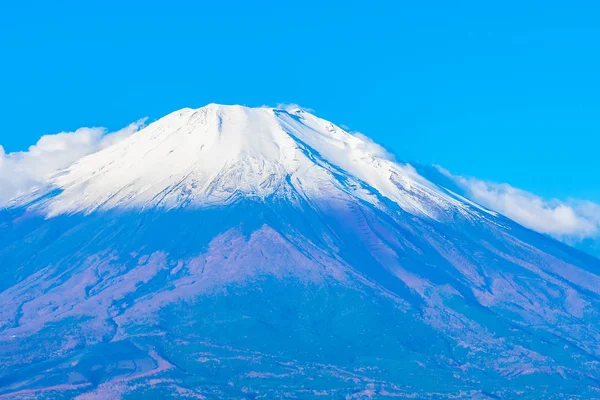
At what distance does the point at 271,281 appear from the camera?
12112 centimetres

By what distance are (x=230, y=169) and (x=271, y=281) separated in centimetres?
2508

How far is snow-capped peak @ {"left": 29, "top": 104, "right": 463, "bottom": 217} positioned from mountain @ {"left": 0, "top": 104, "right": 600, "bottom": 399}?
286 mm

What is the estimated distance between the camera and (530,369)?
110750 mm

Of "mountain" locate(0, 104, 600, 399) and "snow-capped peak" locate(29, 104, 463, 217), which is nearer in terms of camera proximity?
"mountain" locate(0, 104, 600, 399)

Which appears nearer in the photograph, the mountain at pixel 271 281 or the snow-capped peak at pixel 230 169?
the mountain at pixel 271 281

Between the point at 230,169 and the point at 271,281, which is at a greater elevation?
the point at 230,169

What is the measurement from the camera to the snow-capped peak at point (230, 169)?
140875 millimetres

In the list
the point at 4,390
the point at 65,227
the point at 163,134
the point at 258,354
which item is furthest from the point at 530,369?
the point at 163,134

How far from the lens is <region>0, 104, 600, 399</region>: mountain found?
105 m

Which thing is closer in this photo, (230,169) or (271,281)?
(271,281)

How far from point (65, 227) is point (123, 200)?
6.68 metres

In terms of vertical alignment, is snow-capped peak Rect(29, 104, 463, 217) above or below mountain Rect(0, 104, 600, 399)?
above

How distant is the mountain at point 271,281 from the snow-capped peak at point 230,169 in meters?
0.29

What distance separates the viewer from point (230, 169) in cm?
14350
